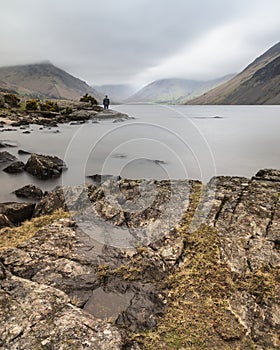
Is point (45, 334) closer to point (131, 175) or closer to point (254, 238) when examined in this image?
point (254, 238)

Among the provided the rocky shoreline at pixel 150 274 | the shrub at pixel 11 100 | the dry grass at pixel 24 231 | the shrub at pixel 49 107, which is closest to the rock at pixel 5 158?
the rocky shoreline at pixel 150 274

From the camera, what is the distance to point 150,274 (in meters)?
8.38

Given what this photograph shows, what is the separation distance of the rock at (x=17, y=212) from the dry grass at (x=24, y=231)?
5.76ft

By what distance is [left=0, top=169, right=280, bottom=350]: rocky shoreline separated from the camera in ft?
20.4

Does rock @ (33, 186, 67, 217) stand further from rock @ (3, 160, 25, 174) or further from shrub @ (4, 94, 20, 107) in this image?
shrub @ (4, 94, 20, 107)

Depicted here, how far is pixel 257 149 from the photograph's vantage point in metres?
43.5

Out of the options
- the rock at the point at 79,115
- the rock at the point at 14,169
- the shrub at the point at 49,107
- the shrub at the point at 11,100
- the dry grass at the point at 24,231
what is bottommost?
the rock at the point at 14,169

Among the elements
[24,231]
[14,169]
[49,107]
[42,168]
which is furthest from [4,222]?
[49,107]

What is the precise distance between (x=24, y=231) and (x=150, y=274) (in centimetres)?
577

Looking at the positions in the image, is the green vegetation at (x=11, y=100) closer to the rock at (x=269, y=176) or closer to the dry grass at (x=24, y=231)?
the dry grass at (x=24, y=231)

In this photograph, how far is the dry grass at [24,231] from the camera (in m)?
9.87

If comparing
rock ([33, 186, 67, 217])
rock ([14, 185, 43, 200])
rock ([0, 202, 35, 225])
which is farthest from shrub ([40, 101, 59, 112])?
rock ([33, 186, 67, 217])

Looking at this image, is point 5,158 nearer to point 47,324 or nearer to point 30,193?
point 30,193

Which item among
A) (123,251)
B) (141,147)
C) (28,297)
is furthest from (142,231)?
(141,147)
